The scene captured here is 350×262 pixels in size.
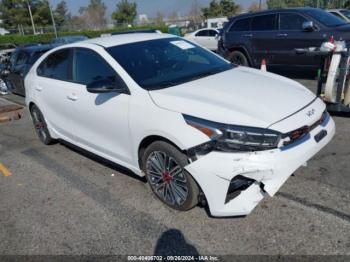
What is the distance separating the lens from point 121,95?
3.60 m

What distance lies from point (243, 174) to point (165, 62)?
5.97 ft

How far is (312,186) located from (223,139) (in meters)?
1.43

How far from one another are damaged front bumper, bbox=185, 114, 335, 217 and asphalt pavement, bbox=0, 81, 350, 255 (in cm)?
31

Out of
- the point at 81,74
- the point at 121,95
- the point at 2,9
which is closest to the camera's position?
the point at 121,95

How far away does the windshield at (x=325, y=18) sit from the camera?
805cm

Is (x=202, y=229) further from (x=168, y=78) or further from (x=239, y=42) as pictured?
(x=239, y=42)

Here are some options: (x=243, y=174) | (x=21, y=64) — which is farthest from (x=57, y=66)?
(x=21, y=64)

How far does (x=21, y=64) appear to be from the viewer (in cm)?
976

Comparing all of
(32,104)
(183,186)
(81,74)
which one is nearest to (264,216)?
(183,186)

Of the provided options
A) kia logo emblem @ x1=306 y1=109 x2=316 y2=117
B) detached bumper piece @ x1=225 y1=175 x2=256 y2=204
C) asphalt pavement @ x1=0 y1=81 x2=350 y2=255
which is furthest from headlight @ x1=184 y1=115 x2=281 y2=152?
asphalt pavement @ x1=0 y1=81 x2=350 y2=255

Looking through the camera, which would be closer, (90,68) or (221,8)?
(90,68)

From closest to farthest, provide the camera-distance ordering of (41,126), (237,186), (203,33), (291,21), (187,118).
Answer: (237,186)
(187,118)
(41,126)
(291,21)
(203,33)

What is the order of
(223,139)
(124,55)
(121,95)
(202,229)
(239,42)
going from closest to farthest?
(223,139)
(202,229)
(121,95)
(124,55)
(239,42)

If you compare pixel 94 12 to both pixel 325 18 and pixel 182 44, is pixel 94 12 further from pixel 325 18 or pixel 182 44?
pixel 182 44
